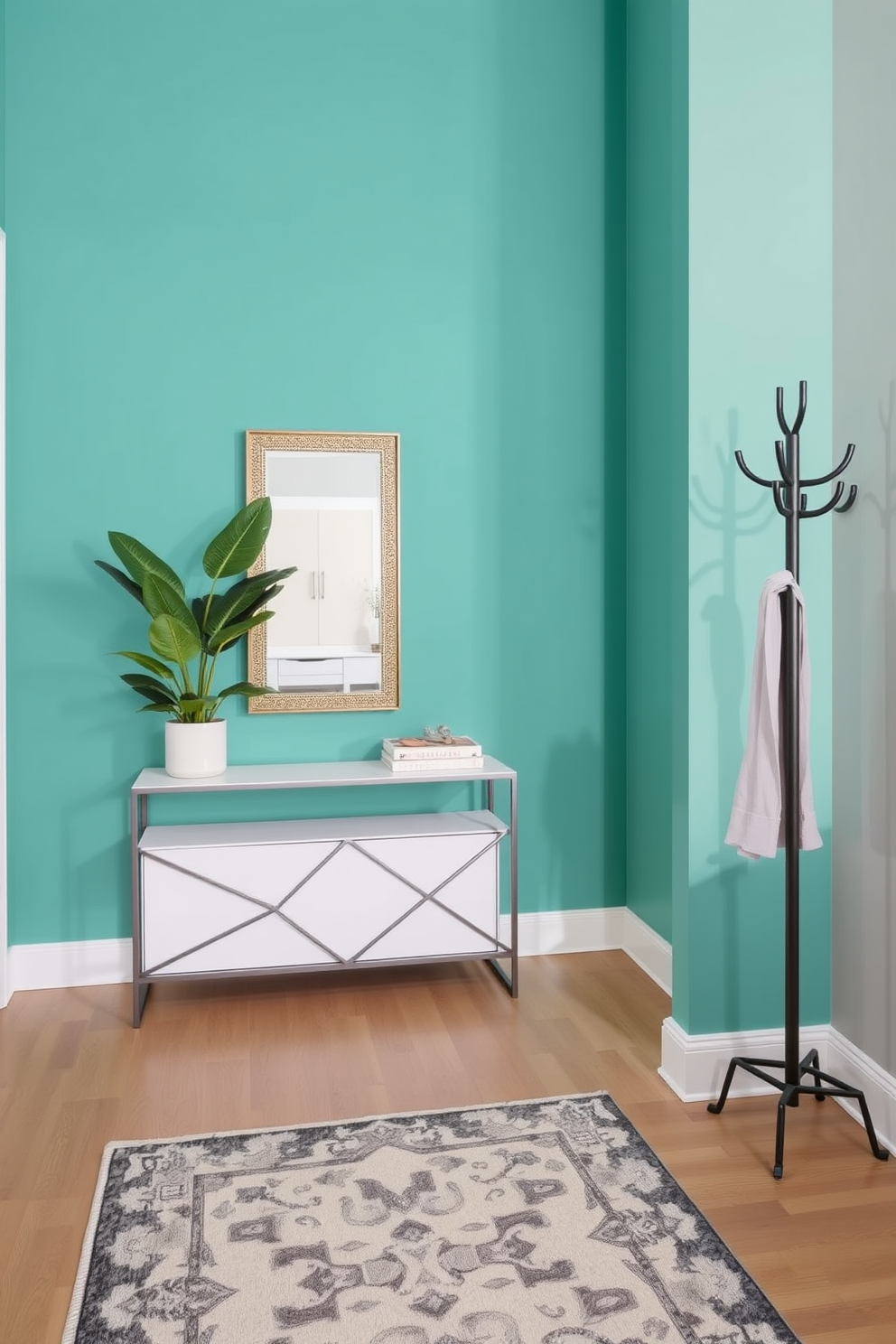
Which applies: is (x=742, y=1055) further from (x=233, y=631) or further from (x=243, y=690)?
(x=233, y=631)

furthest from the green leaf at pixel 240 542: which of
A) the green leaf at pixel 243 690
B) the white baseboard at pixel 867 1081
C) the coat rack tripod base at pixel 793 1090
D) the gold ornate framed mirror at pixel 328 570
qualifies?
the white baseboard at pixel 867 1081

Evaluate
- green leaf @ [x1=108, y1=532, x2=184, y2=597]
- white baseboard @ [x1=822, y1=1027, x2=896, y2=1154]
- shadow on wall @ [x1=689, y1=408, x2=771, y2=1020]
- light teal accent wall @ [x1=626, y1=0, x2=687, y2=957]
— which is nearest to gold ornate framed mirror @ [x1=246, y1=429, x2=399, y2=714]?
green leaf @ [x1=108, y1=532, x2=184, y2=597]

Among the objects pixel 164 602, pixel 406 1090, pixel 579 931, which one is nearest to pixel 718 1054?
pixel 406 1090

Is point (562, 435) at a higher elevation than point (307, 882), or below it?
higher

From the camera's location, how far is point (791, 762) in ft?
7.90

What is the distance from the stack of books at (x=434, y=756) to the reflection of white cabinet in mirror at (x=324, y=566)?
31cm

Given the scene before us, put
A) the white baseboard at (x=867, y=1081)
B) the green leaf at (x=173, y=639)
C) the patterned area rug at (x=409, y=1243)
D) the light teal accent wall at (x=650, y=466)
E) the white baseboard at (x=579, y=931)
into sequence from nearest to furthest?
1. the patterned area rug at (x=409, y=1243)
2. the white baseboard at (x=867, y=1081)
3. the green leaf at (x=173, y=639)
4. the light teal accent wall at (x=650, y=466)
5. the white baseboard at (x=579, y=931)

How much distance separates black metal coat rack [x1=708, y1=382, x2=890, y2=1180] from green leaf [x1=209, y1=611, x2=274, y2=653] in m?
1.51

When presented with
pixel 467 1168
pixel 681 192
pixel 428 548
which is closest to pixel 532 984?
pixel 467 1168

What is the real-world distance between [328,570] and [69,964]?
1.55 metres

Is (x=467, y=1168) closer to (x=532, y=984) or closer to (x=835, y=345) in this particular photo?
(x=532, y=984)

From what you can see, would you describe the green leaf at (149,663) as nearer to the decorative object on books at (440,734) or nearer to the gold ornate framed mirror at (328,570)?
the gold ornate framed mirror at (328,570)

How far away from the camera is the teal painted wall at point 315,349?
332cm

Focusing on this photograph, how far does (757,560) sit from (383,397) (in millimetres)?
1479
